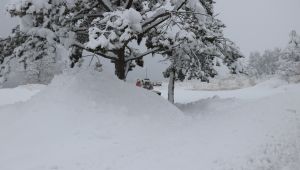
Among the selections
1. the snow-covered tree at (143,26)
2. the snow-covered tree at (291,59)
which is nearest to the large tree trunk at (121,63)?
the snow-covered tree at (143,26)

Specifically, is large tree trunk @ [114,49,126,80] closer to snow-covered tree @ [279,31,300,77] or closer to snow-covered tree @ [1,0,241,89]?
snow-covered tree @ [1,0,241,89]

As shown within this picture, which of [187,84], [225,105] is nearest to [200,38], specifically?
[225,105]

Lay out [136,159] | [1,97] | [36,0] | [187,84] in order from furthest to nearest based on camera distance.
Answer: [187,84]
[1,97]
[36,0]
[136,159]

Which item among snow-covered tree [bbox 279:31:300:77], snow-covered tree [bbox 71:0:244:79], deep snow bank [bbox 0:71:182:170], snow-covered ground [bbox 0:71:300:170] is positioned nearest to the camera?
snow-covered ground [bbox 0:71:300:170]

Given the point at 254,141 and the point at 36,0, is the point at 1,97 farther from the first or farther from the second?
the point at 254,141

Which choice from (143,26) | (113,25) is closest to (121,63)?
(143,26)

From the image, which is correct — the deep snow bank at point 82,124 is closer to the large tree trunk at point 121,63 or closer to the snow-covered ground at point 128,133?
the snow-covered ground at point 128,133

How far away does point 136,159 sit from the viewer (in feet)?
26.5

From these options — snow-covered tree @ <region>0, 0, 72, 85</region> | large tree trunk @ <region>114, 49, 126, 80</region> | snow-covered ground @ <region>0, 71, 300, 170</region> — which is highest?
snow-covered tree @ <region>0, 0, 72, 85</region>

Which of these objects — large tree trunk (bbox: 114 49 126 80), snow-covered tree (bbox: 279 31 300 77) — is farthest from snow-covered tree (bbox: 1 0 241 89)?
snow-covered tree (bbox: 279 31 300 77)

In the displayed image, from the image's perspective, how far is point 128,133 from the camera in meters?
9.91

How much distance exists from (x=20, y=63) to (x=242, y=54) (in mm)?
9468

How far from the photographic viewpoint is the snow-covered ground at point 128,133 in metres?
8.12

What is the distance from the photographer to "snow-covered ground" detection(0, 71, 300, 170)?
812cm
